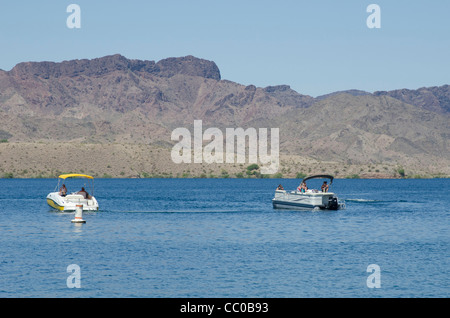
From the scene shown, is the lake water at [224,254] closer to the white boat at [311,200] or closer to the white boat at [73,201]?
the white boat at [73,201]

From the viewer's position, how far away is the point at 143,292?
30734 mm

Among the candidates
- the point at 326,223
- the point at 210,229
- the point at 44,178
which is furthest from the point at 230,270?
the point at 44,178

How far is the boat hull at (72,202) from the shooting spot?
68.8 metres

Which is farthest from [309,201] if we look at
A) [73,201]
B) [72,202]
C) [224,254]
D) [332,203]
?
[224,254]

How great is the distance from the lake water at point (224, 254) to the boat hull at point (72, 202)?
34.3 inches

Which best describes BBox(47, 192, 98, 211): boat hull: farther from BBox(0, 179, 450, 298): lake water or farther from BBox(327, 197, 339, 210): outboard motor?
BBox(327, 197, 339, 210): outboard motor

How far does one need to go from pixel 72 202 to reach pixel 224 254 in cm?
3138

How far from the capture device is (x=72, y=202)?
69688 millimetres

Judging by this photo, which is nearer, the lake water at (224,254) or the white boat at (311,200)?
the lake water at (224,254)

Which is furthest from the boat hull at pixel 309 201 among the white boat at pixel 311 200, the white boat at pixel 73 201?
the white boat at pixel 73 201

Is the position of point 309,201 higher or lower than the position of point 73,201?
lower

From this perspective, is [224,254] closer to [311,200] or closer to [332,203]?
[311,200]

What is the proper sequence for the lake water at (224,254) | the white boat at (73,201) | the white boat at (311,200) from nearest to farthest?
1. the lake water at (224,254)
2. the white boat at (73,201)
3. the white boat at (311,200)
